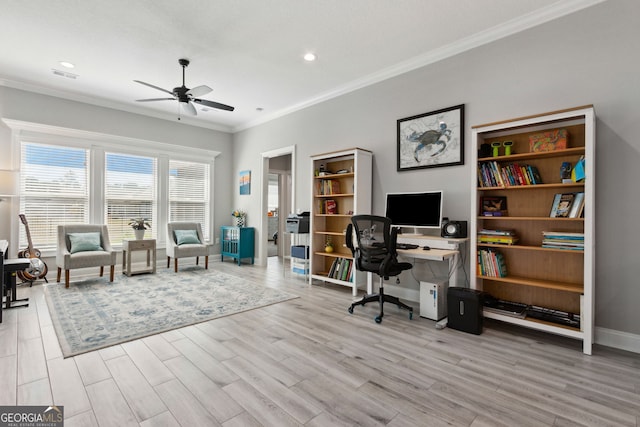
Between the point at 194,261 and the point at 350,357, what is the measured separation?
5056 millimetres

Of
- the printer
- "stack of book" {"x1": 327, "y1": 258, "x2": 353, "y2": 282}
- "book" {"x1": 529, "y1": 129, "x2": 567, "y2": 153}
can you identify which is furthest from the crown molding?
"stack of book" {"x1": 327, "y1": 258, "x2": 353, "y2": 282}

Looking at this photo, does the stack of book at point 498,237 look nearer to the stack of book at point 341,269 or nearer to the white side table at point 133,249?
the stack of book at point 341,269

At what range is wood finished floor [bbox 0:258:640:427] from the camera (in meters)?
1.73

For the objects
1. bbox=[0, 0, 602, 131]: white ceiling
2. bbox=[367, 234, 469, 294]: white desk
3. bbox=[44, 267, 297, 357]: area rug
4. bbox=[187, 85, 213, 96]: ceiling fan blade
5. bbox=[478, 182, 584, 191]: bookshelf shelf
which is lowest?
bbox=[44, 267, 297, 357]: area rug

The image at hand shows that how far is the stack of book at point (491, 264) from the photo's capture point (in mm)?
3080

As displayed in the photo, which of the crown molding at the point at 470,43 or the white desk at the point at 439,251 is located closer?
the crown molding at the point at 470,43

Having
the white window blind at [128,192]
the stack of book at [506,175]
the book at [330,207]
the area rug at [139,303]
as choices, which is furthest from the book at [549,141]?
the white window blind at [128,192]

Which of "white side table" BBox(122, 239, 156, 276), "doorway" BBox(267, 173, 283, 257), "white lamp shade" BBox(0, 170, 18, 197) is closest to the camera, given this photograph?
"white lamp shade" BBox(0, 170, 18, 197)

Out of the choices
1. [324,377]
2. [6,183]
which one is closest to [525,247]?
[324,377]

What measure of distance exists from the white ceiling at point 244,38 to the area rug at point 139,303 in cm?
304

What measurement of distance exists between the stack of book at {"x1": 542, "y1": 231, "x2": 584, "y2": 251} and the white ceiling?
6.76ft

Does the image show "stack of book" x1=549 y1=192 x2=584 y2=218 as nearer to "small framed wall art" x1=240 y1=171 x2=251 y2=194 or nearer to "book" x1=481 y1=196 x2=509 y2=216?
"book" x1=481 y1=196 x2=509 y2=216

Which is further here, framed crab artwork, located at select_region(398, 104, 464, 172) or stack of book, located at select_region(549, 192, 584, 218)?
framed crab artwork, located at select_region(398, 104, 464, 172)

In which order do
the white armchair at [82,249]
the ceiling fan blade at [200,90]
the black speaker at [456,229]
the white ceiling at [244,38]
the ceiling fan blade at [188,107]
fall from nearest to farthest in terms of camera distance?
1. the white ceiling at [244,38]
2. the black speaker at [456,229]
3. the ceiling fan blade at [200,90]
4. the ceiling fan blade at [188,107]
5. the white armchair at [82,249]
